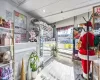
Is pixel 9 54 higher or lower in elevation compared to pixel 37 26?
lower

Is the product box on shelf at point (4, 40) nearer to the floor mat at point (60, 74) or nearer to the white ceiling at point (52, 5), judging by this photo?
the white ceiling at point (52, 5)

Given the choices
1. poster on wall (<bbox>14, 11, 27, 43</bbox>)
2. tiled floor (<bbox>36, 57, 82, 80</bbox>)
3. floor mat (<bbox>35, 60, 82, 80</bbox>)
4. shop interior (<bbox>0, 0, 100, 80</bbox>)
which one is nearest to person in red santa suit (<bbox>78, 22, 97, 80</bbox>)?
shop interior (<bbox>0, 0, 100, 80</bbox>)

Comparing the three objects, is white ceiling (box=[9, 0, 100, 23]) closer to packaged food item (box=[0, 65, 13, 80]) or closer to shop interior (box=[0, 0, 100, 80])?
shop interior (box=[0, 0, 100, 80])

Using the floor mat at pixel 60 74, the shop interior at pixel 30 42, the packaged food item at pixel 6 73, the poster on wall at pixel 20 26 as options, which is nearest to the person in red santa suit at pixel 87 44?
the shop interior at pixel 30 42

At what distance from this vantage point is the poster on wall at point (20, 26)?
3.95 metres

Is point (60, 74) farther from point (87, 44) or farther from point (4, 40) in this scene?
point (87, 44)

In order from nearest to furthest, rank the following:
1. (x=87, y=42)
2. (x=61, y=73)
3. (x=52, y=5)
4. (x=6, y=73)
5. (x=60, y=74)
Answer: (x=87, y=42)
(x=6, y=73)
(x=52, y=5)
(x=60, y=74)
(x=61, y=73)

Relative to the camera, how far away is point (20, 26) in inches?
170

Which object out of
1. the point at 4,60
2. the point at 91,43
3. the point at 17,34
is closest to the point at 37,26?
the point at 17,34

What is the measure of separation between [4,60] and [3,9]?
1538mm

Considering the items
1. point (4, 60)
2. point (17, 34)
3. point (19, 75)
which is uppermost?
point (17, 34)

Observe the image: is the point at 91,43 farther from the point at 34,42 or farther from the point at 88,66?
the point at 34,42

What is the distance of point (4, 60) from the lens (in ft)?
8.70

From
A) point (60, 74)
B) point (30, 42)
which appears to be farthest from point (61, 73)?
point (30, 42)
